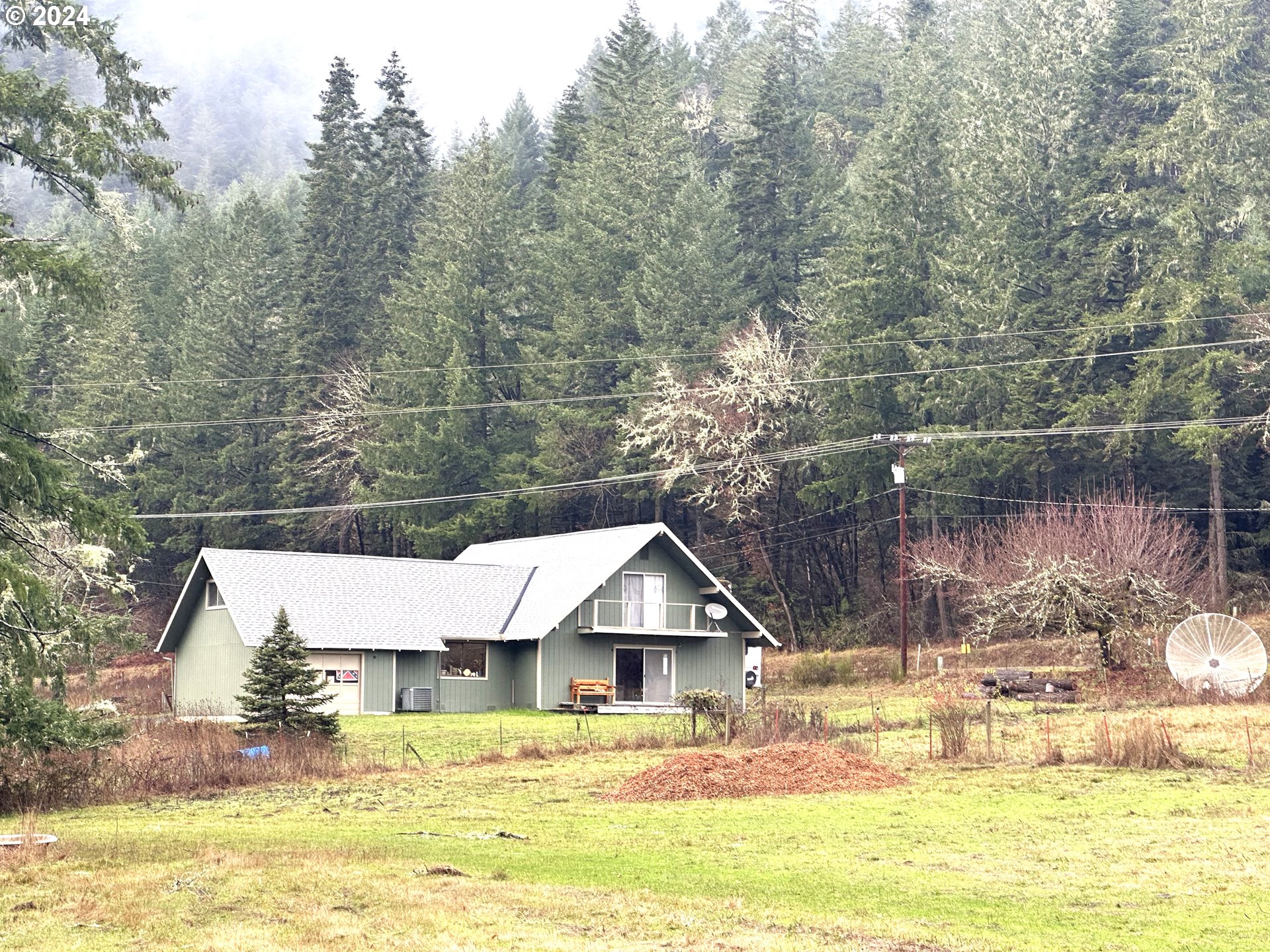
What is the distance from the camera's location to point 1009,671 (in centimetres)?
3934

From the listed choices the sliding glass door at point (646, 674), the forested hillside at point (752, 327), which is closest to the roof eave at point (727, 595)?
the sliding glass door at point (646, 674)

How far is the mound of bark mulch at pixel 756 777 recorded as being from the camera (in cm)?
2273

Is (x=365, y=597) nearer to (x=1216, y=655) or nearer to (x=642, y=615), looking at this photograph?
(x=642, y=615)

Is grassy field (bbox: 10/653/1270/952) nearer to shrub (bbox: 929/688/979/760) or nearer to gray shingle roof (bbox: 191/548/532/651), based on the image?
shrub (bbox: 929/688/979/760)

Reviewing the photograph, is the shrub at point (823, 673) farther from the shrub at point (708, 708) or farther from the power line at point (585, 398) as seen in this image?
the shrub at point (708, 708)

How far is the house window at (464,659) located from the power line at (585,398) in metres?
15.6

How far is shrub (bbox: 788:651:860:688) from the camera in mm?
47562

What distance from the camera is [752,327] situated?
Answer: 63.6 meters

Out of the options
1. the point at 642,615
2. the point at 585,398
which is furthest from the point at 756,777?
the point at 585,398

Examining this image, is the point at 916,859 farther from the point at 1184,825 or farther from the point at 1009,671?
the point at 1009,671

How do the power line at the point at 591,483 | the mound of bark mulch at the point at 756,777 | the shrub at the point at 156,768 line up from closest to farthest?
1. the shrub at the point at 156,768
2. the mound of bark mulch at the point at 756,777
3. the power line at the point at 591,483

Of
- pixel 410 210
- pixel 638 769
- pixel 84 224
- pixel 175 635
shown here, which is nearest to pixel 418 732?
pixel 638 769

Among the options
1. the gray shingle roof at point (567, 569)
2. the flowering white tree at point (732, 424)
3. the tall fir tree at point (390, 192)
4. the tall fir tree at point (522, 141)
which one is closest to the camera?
the gray shingle roof at point (567, 569)

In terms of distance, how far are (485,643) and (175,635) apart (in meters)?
9.13
